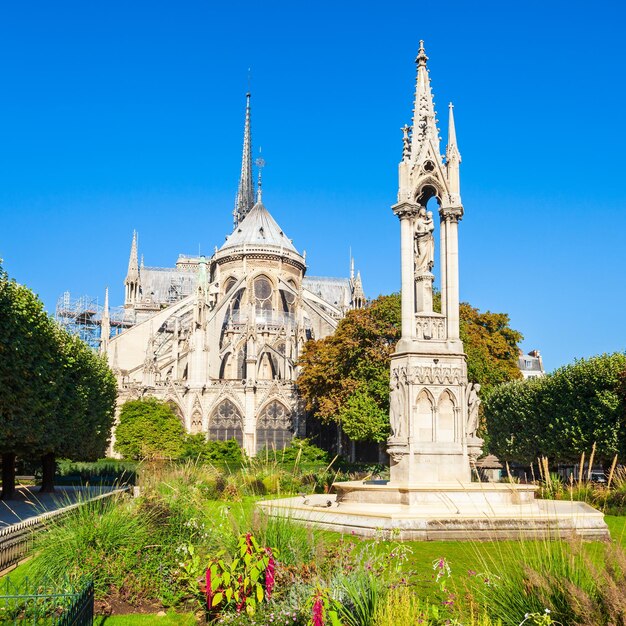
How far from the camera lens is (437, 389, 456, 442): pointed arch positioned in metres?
14.8

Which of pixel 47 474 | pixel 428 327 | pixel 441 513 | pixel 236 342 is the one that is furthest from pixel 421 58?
pixel 236 342

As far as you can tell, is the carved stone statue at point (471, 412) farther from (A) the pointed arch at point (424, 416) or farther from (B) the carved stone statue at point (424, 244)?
(B) the carved stone statue at point (424, 244)

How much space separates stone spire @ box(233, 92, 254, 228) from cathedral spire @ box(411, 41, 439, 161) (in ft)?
297

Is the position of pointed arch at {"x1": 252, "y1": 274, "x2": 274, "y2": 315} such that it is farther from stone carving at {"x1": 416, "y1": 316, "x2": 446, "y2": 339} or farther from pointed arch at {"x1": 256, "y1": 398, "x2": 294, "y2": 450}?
stone carving at {"x1": 416, "y1": 316, "x2": 446, "y2": 339}

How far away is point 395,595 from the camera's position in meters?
6.11

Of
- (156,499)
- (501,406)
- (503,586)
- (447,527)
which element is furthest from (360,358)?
(503,586)

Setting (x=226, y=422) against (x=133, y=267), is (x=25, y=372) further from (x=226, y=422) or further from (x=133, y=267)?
(x=133, y=267)

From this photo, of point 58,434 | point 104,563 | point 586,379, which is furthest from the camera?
point 586,379

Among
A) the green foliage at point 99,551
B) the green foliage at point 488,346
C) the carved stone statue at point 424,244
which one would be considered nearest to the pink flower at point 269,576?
the green foliage at point 99,551

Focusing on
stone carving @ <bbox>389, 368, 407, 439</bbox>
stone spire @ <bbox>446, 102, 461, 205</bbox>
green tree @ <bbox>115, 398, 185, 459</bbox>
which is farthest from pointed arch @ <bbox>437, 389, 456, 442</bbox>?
green tree @ <bbox>115, 398, 185, 459</bbox>

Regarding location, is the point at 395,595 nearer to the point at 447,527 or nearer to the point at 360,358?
the point at 447,527

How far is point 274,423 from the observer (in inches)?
2320

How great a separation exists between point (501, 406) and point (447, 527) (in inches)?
924

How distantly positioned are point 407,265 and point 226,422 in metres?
45.0
